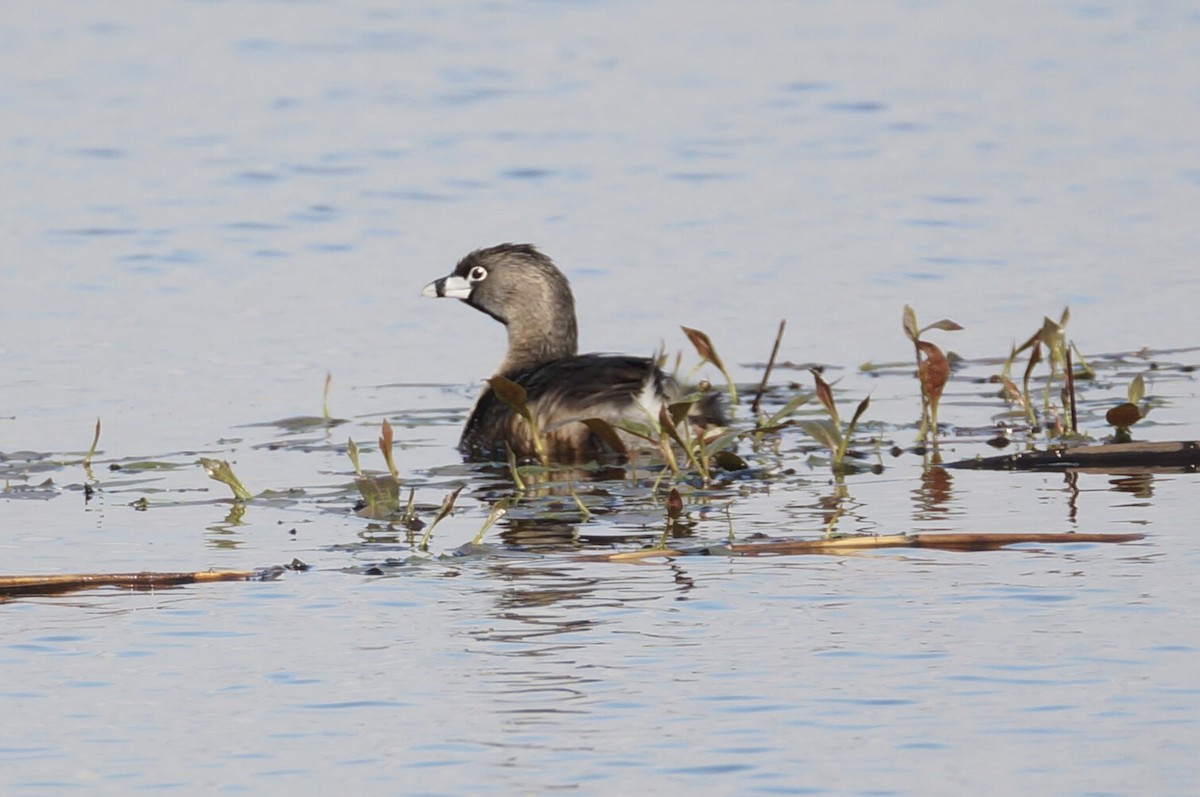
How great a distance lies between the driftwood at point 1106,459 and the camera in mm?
8828

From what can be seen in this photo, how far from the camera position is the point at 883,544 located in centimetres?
748

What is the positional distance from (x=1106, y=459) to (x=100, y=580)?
Result: 146 inches

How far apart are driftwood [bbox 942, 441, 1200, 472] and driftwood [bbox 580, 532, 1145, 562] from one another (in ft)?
4.52

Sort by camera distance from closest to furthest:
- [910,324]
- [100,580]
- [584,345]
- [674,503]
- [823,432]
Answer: [100,580] < [674,503] < [823,432] < [910,324] < [584,345]

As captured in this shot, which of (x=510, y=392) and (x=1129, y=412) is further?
(x=1129, y=412)

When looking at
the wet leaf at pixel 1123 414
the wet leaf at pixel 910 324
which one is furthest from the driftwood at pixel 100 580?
the wet leaf at pixel 1123 414

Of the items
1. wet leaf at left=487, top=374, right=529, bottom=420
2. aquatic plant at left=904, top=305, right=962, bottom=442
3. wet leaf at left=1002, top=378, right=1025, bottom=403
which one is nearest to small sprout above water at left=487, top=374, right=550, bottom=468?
wet leaf at left=487, top=374, right=529, bottom=420

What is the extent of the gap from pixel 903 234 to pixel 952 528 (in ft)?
23.8

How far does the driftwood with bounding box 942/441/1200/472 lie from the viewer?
348 inches

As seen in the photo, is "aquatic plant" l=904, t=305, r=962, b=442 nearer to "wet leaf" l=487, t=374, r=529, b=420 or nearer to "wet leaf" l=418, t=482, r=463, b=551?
"wet leaf" l=487, t=374, r=529, b=420

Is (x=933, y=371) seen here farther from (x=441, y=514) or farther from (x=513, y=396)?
(x=441, y=514)

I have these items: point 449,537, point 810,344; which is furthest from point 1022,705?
point 810,344

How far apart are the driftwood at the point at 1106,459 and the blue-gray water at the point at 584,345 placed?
5.4 inches

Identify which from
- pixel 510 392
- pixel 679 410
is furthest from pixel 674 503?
pixel 510 392
